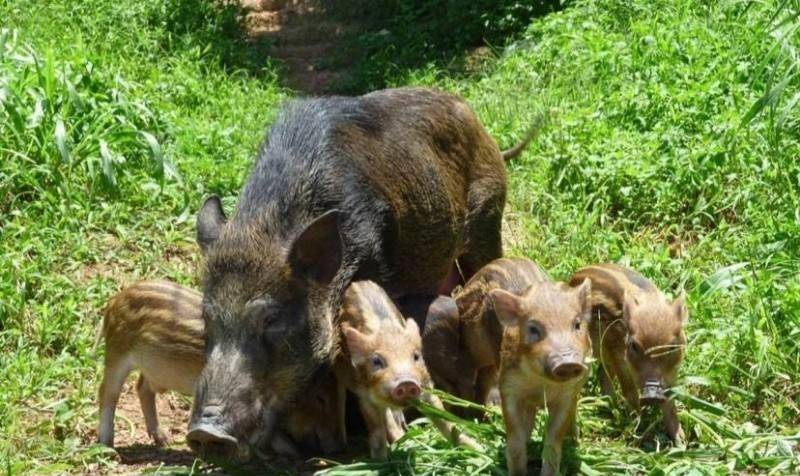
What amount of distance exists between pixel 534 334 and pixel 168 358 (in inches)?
68.7

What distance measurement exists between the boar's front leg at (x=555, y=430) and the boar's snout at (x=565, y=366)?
0.90ft

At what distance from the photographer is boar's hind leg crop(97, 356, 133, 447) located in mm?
6328

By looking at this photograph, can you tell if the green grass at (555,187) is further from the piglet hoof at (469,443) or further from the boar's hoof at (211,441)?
the boar's hoof at (211,441)

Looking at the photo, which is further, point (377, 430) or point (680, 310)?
point (680, 310)

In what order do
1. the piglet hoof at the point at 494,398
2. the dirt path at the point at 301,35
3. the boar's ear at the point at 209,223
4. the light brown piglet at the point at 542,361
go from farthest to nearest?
the dirt path at the point at 301,35 → the piglet hoof at the point at 494,398 → the boar's ear at the point at 209,223 → the light brown piglet at the point at 542,361

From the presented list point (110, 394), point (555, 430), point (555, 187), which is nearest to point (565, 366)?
point (555, 430)

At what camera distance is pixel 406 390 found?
5438 millimetres

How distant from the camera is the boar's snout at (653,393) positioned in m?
5.75

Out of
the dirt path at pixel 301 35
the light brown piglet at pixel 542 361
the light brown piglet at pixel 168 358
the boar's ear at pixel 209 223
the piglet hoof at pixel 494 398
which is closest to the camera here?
the light brown piglet at pixel 542 361

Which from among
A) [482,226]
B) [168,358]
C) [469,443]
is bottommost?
[469,443]

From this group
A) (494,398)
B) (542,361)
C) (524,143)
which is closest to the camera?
(542,361)

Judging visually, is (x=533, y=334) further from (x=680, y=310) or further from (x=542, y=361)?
(x=680, y=310)

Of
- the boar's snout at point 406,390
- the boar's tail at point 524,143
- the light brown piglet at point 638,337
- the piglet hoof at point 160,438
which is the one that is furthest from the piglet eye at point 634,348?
the boar's tail at point 524,143

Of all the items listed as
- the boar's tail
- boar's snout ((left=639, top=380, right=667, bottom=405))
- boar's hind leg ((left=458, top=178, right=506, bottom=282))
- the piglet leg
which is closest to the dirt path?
the boar's tail
